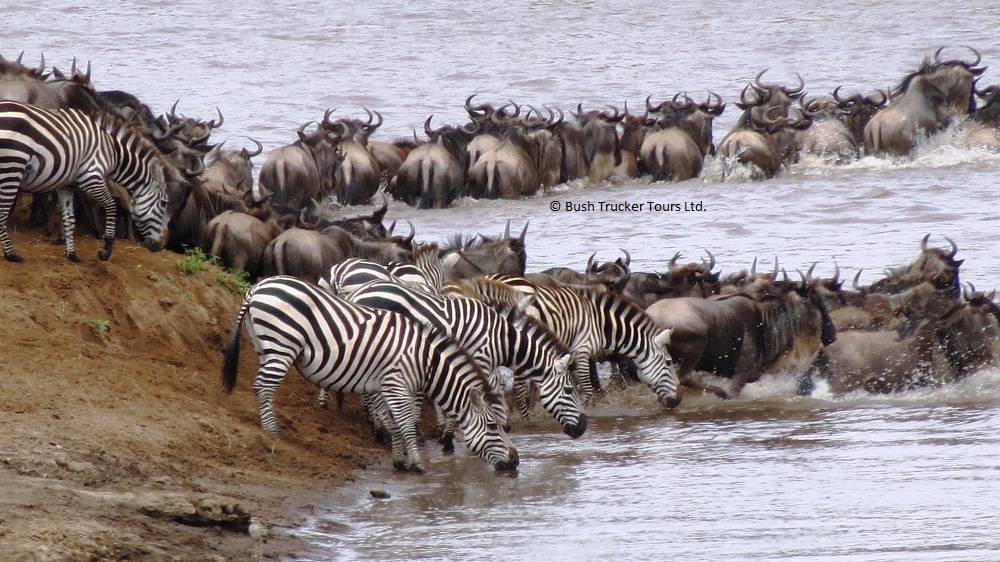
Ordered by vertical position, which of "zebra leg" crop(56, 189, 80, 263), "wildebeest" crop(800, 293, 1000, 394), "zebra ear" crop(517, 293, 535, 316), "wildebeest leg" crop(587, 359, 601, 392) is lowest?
"wildebeest leg" crop(587, 359, 601, 392)

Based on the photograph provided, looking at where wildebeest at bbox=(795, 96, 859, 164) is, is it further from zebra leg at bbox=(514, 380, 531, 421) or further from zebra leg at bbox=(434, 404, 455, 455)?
zebra leg at bbox=(434, 404, 455, 455)

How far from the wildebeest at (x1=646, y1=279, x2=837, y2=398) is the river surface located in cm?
20

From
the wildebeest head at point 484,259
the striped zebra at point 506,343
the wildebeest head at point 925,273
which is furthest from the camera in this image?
the wildebeest head at point 925,273

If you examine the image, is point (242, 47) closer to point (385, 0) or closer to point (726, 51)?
point (385, 0)

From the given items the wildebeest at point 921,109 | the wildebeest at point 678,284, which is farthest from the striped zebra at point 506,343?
the wildebeest at point 921,109

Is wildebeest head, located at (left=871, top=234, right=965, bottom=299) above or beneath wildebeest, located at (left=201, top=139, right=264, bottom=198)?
beneath

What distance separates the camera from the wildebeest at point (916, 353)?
11.3m

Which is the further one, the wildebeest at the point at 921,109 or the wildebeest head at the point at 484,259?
the wildebeest at the point at 921,109

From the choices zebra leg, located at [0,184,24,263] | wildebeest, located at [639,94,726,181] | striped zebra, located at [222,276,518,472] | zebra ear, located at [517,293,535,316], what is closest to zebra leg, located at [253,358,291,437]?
striped zebra, located at [222,276,518,472]

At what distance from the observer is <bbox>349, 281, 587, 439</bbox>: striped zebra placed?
969 cm

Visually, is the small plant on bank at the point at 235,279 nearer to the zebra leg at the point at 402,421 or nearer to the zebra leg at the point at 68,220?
the zebra leg at the point at 68,220

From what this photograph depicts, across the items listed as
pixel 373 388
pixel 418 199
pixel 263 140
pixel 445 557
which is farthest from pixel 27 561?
pixel 263 140

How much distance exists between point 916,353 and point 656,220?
7.17m

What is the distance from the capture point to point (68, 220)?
1028 cm
